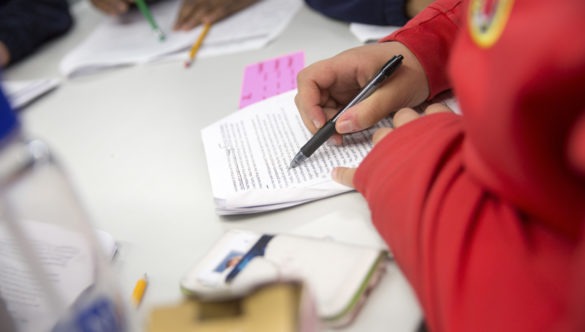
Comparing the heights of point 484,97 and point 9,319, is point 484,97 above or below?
above

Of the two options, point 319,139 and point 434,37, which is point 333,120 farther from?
point 434,37

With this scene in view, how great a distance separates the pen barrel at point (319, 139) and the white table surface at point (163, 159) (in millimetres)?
79

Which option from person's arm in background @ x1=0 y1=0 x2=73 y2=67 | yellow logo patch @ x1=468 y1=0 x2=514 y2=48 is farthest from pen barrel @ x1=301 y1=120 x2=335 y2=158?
person's arm in background @ x1=0 y1=0 x2=73 y2=67

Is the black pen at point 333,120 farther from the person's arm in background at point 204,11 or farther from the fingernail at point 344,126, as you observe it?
the person's arm in background at point 204,11

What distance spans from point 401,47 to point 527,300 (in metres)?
0.43

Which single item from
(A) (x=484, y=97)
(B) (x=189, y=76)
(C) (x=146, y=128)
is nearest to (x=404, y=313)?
(A) (x=484, y=97)

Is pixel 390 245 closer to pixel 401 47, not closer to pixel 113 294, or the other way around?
pixel 113 294

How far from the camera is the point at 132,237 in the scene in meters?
0.57

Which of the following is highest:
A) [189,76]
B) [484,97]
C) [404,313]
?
[484,97]

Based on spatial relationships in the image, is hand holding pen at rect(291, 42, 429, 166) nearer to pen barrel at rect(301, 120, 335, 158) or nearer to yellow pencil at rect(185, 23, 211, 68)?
pen barrel at rect(301, 120, 335, 158)

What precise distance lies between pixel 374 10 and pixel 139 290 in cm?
61

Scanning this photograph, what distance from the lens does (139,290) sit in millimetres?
479

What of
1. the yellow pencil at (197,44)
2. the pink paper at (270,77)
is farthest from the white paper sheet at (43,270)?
the yellow pencil at (197,44)

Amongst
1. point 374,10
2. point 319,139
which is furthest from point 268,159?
point 374,10
